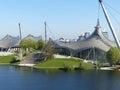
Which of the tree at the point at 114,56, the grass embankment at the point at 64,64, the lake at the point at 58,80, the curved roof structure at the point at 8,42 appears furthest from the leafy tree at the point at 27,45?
the lake at the point at 58,80

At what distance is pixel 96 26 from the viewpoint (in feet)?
251

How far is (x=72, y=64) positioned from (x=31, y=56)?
1279cm

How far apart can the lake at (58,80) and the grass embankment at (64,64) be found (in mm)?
6030

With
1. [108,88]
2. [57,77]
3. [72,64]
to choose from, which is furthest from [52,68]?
[108,88]

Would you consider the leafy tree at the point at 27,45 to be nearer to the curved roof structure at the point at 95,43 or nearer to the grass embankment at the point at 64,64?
the curved roof structure at the point at 95,43

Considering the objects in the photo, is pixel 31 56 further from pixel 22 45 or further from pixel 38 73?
pixel 38 73

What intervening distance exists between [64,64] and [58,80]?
1514 cm

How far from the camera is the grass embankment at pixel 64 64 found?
61438 mm

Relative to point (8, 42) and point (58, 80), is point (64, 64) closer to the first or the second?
point (58, 80)

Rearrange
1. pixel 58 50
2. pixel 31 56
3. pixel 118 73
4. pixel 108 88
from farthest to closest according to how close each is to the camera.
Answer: pixel 58 50, pixel 31 56, pixel 118 73, pixel 108 88

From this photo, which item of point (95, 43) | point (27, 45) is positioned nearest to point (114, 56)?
point (95, 43)

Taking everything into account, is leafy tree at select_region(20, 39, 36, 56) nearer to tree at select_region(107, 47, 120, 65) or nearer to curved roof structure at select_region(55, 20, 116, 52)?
curved roof structure at select_region(55, 20, 116, 52)

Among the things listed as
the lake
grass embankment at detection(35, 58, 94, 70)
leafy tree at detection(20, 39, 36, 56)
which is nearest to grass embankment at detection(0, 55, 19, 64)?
leafy tree at detection(20, 39, 36, 56)

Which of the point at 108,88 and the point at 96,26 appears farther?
the point at 96,26
